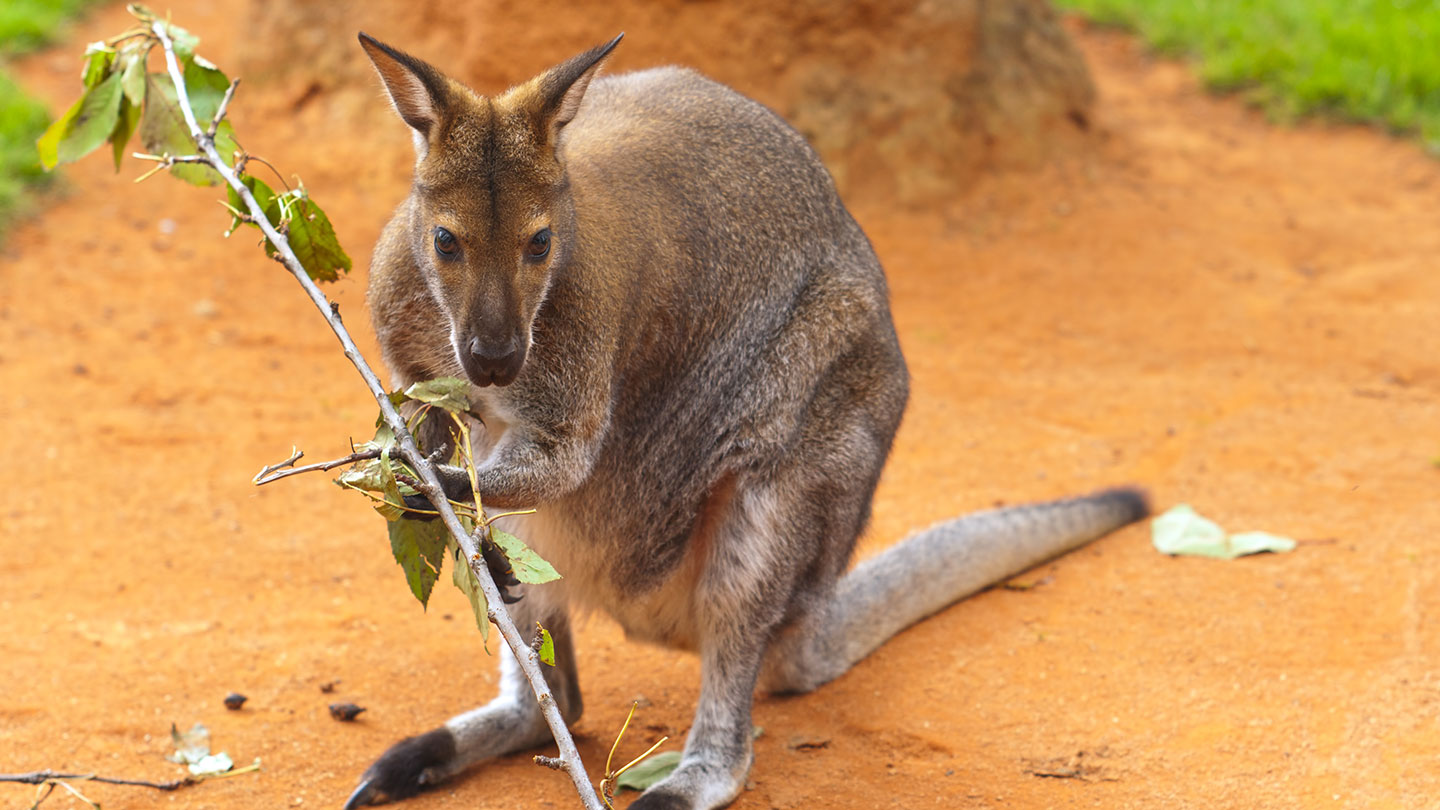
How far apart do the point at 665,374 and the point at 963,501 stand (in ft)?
7.02

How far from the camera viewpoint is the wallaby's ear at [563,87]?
3.13 meters

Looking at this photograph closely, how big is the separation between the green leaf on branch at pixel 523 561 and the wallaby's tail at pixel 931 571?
1216 mm

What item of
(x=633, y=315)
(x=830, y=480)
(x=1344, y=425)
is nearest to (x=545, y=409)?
(x=633, y=315)

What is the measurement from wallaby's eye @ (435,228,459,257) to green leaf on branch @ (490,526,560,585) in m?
0.64

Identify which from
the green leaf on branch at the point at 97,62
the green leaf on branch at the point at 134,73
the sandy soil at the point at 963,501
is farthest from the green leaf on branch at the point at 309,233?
the sandy soil at the point at 963,501

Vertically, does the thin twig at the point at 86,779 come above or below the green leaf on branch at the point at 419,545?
below

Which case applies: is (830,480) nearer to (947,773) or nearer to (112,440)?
(947,773)

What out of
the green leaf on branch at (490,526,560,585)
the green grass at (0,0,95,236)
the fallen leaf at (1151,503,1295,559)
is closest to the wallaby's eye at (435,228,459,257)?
the green leaf on branch at (490,526,560,585)

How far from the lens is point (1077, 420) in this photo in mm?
6199

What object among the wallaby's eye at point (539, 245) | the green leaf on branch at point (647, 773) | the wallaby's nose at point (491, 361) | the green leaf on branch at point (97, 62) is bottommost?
the green leaf on branch at point (647, 773)

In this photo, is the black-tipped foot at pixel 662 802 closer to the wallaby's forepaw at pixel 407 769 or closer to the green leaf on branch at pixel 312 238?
the wallaby's forepaw at pixel 407 769

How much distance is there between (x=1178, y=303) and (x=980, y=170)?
1675 mm

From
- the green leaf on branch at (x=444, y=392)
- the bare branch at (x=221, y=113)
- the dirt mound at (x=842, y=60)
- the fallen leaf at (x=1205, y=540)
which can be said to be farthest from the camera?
the dirt mound at (x=842, y=60)

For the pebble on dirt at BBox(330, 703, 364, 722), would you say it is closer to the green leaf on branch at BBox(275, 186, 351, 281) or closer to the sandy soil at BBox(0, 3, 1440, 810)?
the sandy soil at BBox(0, 3, 1440, 810)
